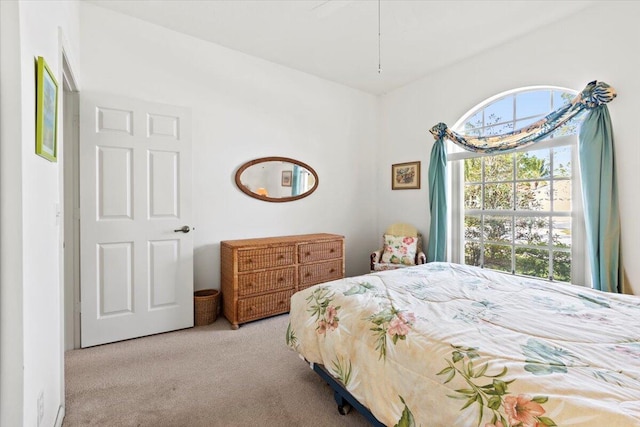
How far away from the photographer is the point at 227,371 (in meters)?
2.14

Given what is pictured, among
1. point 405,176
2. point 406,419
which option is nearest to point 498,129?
point 405,176

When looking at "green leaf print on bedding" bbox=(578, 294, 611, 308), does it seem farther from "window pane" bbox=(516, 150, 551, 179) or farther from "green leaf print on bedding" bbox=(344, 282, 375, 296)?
"window pane" bbox=(516, 150, 551, 179)

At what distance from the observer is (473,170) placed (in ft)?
11.5

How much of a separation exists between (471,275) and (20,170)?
8.33 feet

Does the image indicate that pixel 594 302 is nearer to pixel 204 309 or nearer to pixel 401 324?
pixel 401 324

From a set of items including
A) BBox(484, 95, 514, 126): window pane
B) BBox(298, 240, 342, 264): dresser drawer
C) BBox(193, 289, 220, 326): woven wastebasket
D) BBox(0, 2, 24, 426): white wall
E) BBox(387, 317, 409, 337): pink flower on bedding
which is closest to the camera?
BBox(0, 2, 24, 426): white wall

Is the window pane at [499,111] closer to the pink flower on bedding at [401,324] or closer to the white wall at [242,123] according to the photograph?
the white wall at [242,123]

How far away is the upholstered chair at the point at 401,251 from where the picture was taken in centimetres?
367

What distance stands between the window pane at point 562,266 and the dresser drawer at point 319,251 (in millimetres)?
2124

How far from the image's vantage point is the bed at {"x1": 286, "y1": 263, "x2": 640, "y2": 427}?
893 mm

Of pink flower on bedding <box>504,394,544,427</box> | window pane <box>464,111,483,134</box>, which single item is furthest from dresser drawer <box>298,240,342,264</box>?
pink flower on bedding <box>504,394,544,427</box>

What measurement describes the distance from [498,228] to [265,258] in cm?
252

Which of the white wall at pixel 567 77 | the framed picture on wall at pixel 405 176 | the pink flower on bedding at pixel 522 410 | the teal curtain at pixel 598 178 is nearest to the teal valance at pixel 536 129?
the teal curtain at pixel 598 178

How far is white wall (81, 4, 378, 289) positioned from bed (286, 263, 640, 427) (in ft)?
5.34
